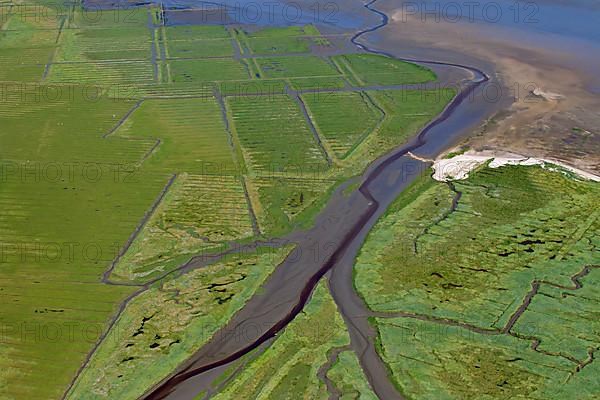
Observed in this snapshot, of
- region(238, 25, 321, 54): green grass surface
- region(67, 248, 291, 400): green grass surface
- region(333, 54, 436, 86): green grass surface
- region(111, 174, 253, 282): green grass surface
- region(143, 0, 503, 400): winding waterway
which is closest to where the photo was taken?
region(67, 248, 291, 400): green grass surface

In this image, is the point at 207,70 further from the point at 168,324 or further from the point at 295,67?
the point at 168,324

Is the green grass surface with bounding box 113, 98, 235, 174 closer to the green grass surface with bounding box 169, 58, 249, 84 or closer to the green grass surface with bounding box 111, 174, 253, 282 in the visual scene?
the green grass surface with bounding box 111, 174, 253, 282

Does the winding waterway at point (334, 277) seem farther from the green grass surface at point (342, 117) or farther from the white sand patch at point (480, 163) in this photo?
the green grass surface at point (342, 117)

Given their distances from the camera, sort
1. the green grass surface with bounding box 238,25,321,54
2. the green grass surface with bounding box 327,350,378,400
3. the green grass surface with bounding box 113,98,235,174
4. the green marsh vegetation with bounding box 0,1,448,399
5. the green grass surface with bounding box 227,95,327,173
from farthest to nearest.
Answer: the green grass surface with bounding box 238,25,321,54
the green grass surface with bounding box 113,98,235,174
the green grass surface with bounding box 227,95,327,173
the green marsh vegetation with bounding box 0,1,448,399
the green grass surface with bounding box 327,350,378,400

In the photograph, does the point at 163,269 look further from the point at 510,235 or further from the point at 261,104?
the point at 261,104

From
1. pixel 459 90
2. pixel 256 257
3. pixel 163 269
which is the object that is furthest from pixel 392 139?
pixel 163 269

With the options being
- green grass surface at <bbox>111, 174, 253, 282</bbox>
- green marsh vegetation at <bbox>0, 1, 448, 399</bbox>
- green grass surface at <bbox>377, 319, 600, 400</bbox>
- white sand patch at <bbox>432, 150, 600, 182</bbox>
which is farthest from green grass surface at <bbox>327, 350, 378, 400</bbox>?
white sand patch at <bbox>432, 150, 600, 182</bbox>
